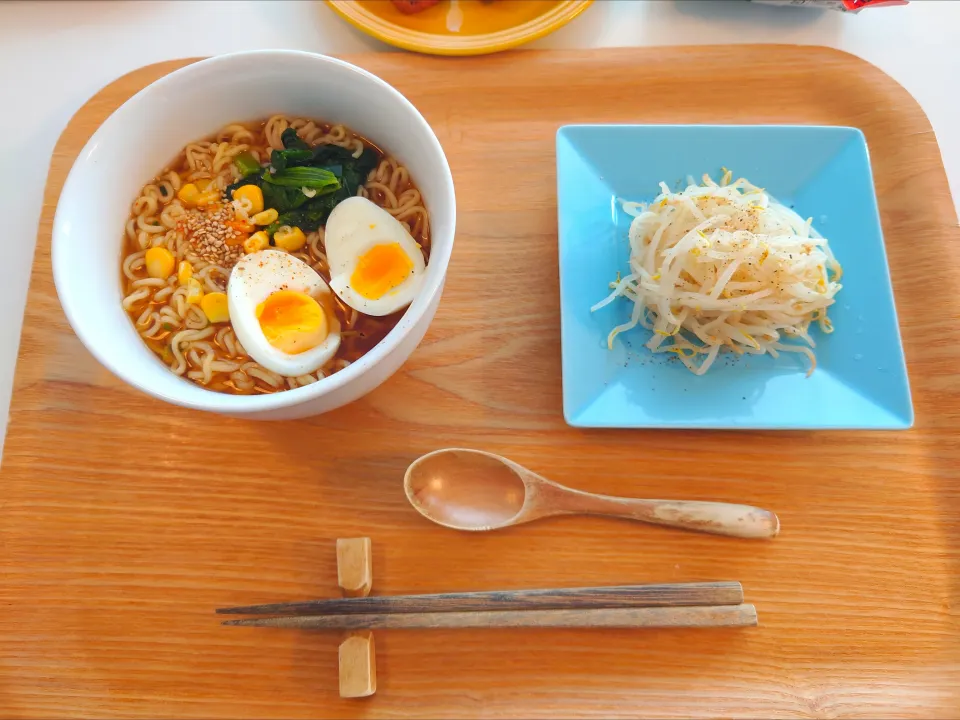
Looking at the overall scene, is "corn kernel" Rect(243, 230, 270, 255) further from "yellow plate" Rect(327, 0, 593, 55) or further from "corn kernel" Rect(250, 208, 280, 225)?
"yellow plate" Rect(327, 0, 593, 55)

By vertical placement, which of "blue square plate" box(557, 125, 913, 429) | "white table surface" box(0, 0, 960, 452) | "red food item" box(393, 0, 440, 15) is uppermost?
"red food item" box(393, 0, 440, 15)

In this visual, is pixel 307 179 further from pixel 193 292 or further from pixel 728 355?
pixel 728 355

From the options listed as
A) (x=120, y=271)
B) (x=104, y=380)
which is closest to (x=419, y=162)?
(x=120, y=271)

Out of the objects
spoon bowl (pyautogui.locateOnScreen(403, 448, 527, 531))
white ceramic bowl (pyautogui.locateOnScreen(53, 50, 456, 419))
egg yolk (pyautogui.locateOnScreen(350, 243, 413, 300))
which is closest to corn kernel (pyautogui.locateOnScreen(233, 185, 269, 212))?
white ceramic bowl (pyautogui.locateOnScreen(53, 50, 456, 419))

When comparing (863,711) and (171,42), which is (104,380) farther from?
(863,711)

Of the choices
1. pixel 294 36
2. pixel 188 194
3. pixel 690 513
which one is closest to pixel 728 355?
pixel 690 513

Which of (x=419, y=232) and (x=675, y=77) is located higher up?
(x=675, y=77)

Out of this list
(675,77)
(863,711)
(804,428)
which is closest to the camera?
(863,711)
